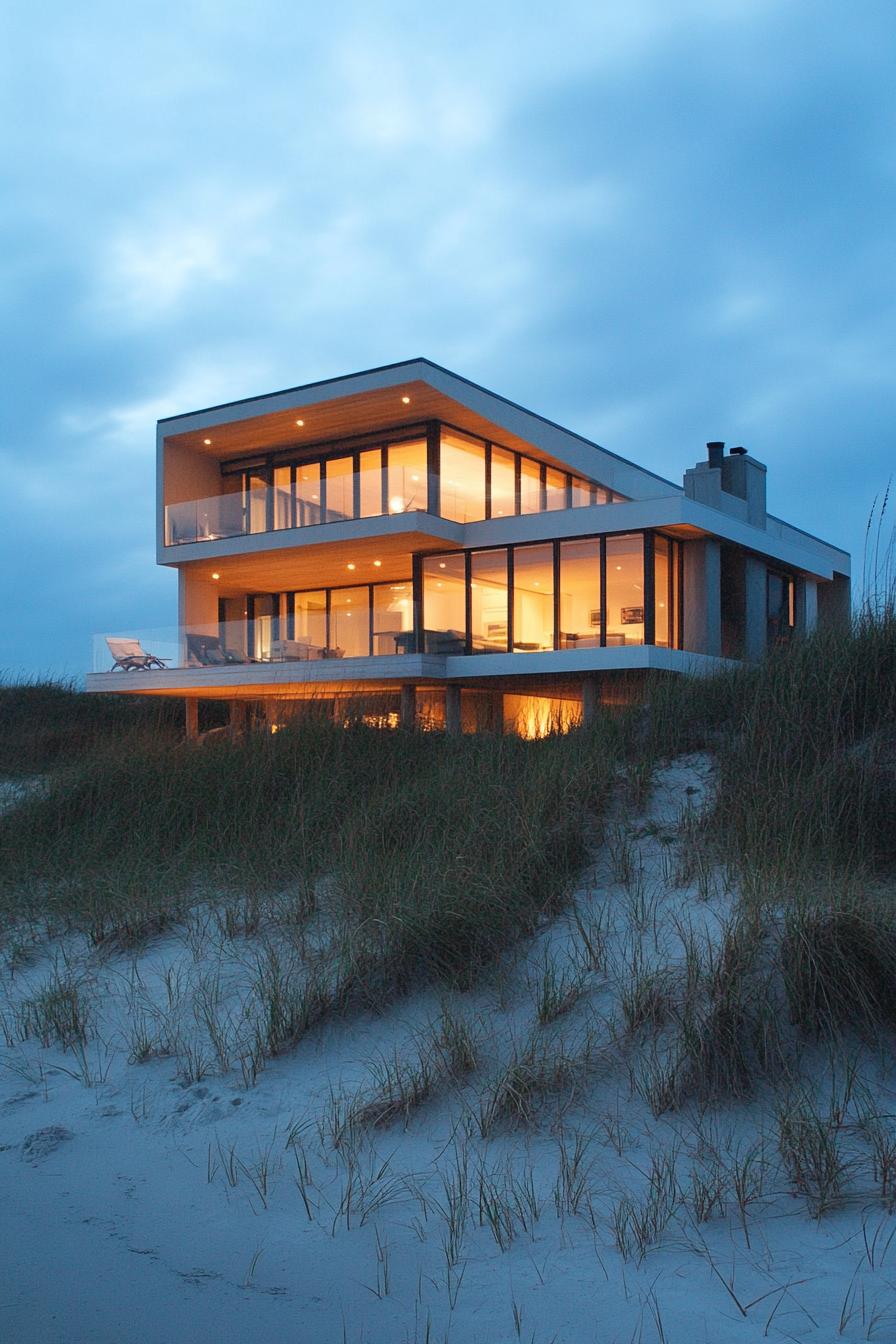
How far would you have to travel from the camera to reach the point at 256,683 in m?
19.0

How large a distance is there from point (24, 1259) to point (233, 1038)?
64.1 inches

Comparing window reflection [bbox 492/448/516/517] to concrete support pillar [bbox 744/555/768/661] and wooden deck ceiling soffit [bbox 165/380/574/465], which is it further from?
concrete support pillar [bbox 744/555/768/661]

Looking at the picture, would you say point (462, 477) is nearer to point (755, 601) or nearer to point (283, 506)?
point (283, 506)

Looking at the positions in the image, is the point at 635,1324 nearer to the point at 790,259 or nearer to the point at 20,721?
the point at 20,721

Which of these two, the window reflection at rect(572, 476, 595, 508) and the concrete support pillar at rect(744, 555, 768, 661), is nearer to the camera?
the concrete support pillar at rect(744, 555, 768, 661)

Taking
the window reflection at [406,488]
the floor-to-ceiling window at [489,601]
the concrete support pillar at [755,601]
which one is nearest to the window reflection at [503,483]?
the floor-to-ceiling window at [489,601]

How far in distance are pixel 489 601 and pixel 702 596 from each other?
12.2ft

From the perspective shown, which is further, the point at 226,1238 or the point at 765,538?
the point at 765,538

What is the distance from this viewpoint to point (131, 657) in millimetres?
20219

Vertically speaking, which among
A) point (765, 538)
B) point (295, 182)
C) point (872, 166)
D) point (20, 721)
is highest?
point (872, 166)

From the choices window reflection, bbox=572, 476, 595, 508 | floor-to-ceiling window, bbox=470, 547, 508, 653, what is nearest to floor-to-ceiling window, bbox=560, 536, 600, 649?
floor-to-ceiling window, bbox=470, 547, 508, 653

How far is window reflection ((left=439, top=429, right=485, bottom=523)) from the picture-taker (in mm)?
19273

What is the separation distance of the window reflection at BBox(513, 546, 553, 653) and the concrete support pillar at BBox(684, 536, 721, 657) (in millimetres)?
2479

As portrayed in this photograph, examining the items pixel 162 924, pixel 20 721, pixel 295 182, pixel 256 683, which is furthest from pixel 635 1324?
pixel 295 182
